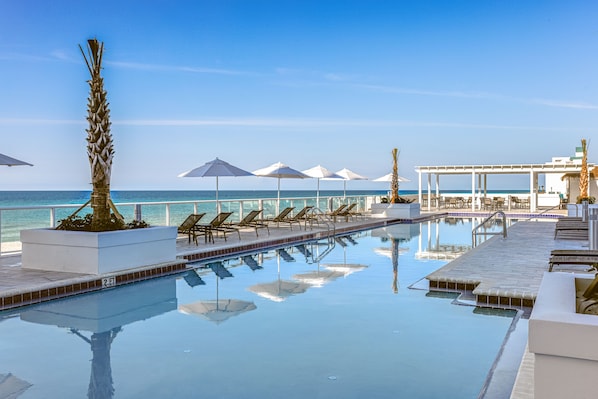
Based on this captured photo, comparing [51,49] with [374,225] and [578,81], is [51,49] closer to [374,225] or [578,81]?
[374,225]

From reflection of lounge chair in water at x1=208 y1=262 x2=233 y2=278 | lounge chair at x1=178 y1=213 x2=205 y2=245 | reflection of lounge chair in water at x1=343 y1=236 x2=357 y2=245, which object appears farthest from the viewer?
reflection of lounge chair in water at x1=343 y1=236 x2=357 y2=245

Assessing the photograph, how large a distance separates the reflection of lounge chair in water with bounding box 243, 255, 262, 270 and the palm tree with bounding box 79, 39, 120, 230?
2484 mm

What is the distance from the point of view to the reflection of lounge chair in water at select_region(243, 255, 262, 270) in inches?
342

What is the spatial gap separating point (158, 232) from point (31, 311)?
7.99 feet

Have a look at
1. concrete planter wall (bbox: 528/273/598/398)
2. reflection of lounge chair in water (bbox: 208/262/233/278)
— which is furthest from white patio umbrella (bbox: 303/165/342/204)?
concrete planter wall (bbox: 528/273/598/398)

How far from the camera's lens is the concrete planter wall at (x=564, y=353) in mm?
2336

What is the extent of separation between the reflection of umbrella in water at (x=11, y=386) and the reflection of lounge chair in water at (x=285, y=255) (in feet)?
19.7

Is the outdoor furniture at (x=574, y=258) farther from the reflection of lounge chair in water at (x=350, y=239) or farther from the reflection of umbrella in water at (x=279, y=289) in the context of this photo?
the reflection of lounge chair in water at (x=350, y=239)

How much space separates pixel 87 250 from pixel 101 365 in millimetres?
3189

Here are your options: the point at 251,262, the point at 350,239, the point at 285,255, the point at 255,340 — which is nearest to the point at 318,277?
the point at 251,262

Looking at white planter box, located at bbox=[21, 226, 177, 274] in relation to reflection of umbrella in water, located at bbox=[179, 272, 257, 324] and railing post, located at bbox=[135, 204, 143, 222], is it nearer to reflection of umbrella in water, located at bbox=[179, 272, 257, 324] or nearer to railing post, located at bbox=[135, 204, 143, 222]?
reflection of umbrella in water, located at bbox=[179, 272, 257, 324]

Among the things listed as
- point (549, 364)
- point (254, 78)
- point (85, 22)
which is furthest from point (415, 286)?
point (254, 78)

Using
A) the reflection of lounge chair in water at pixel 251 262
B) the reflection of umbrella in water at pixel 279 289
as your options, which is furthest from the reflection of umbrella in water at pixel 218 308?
the reflection of lounge chair in water at pixel 251 262

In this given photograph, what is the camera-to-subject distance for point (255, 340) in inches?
183
